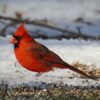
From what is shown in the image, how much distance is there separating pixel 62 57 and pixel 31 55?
145 centimetres

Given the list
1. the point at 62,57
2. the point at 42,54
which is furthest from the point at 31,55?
the point at 62,57

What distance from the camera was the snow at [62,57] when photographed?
5.93 m

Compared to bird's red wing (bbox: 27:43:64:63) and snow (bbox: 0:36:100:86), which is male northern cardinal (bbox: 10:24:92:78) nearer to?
bird's red wing (bbox: 27:43:64:63)

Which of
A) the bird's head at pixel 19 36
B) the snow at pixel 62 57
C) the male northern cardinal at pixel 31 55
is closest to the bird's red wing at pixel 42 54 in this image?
the male northern cardinal at pixel 31 55

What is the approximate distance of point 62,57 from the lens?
279 inches

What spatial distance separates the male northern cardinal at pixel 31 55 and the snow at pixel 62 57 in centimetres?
21

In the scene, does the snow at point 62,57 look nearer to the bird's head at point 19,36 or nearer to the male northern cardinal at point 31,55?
the male northern cardinal at point 31,55

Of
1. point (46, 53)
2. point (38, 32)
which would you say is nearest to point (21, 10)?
point (38, 32)

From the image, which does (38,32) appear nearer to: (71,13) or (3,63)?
(71,13)

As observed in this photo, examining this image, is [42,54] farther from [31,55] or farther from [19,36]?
[19,36]

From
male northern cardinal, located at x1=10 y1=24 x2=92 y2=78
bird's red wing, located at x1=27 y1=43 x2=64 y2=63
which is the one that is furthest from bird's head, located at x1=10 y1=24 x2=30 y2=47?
bird's red wing, located at x1=27 y1=43 x2=64 y2=63

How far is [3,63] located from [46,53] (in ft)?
3.33

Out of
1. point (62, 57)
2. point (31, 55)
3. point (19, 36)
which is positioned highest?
point (19, 36)

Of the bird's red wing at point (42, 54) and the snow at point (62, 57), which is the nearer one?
the bird's red wing at point (42, 54)
